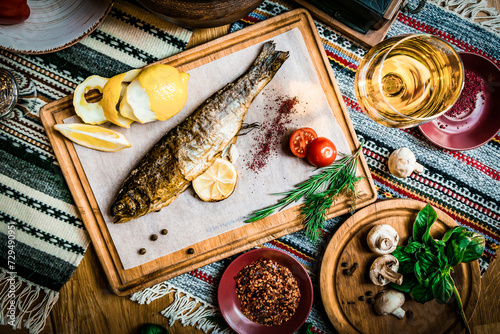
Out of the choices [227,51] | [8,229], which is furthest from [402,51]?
[8,229]

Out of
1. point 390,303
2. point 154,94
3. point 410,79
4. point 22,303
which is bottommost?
point 22,303

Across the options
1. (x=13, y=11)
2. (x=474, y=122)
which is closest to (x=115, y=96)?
(x=13, y=11)

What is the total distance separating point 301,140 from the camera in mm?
1553

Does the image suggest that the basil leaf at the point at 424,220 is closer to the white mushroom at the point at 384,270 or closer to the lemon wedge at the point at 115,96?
the white mushroom at the point at 384,270

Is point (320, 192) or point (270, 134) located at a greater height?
point (270, 134)

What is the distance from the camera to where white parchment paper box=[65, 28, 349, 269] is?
1574 millimetres

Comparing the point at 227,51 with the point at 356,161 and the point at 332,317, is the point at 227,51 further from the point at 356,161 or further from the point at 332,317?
the point at 332,317

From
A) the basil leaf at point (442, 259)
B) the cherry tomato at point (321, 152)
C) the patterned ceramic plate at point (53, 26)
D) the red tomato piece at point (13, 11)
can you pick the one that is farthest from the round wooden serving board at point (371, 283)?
the red tomato piece at point (13, 11)

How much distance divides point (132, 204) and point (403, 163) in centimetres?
124

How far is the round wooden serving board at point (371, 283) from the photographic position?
5.35 ft

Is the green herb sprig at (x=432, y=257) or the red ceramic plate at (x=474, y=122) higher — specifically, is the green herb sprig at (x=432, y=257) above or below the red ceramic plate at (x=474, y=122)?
below

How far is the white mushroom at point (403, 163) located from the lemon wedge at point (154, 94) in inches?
40.3

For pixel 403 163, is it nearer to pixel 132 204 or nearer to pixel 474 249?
pixel 474 249

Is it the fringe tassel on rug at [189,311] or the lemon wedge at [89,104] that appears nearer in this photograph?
the lemon wedge at [89,104]
